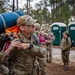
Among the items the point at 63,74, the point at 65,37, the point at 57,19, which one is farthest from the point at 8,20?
the point at 57,19

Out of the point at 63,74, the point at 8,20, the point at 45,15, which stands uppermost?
the point at 8,20

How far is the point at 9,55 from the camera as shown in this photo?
111 inches

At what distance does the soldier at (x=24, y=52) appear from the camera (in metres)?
2.82

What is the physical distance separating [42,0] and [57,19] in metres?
13.3

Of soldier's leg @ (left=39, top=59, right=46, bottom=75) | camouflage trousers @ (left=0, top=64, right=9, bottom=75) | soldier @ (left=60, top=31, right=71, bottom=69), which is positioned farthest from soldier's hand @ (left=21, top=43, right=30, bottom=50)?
soldier @ (left=60, top=31, right=71, bottom=69)

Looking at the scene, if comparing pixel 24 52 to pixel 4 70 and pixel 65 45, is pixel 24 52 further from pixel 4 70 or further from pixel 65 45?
pixel 65 45

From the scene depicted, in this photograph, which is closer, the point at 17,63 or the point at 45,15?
the point at 17,63

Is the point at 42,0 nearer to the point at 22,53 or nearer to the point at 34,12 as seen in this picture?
the point at 34,12

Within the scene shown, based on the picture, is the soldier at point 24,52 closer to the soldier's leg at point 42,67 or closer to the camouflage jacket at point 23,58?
the camouflage jacket at point 23,58

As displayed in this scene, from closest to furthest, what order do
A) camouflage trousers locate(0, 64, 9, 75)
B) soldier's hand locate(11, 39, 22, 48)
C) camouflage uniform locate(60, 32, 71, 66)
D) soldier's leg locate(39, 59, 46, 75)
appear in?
1. soldier's hand locate(11, 39, 22, 48)
2. camouflage trousers locate(0, 64, 9, 75)
3. soldier's leg locate(39, 59, 46, 75)
4. camouflage uniform locate(60, 32, 71, 66)

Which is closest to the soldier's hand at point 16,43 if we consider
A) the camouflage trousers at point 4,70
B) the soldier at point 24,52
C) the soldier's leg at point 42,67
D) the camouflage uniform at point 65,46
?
the soldier at point 24,52

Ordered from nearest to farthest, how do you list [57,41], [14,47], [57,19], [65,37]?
[14,47] < [65,37] < [57,41] < [57,19]

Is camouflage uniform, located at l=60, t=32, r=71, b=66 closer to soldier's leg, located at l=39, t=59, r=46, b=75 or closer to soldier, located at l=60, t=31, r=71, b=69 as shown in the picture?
soldier, located at l=60, t=31, r=71, b=69

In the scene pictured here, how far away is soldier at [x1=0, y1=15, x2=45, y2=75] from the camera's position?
2819mm
